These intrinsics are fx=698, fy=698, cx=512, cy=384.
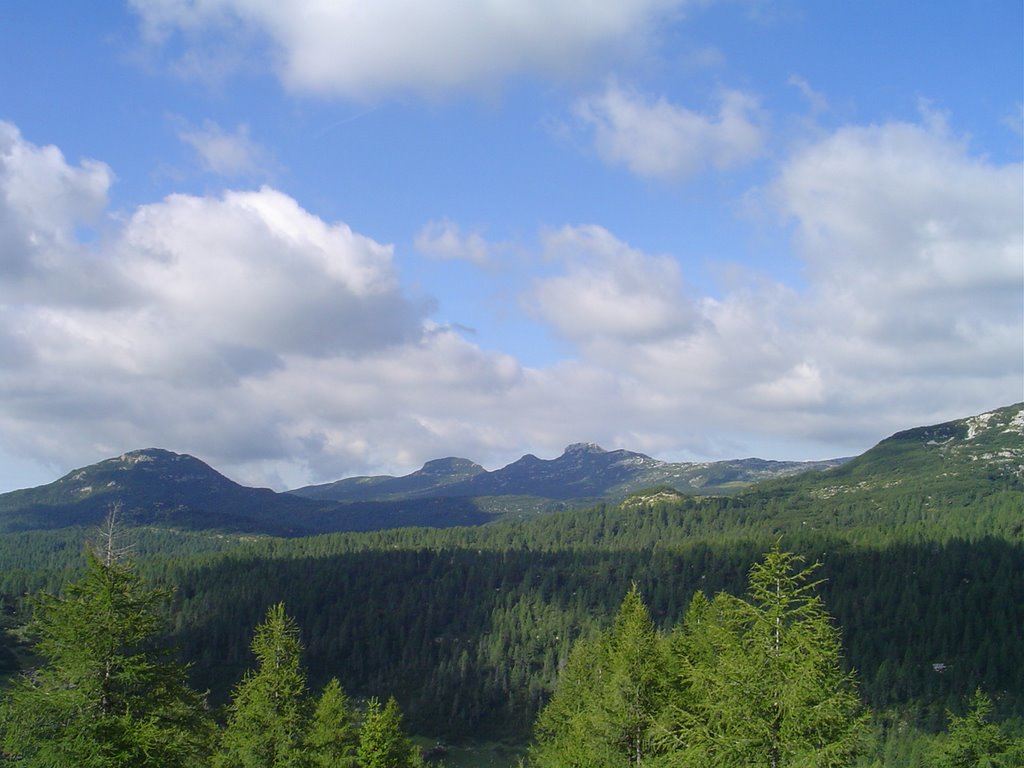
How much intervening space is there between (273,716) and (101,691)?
12.7 metres

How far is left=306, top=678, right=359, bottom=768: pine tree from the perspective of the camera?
36.3 meters

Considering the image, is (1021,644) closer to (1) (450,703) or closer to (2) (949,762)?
(1) (450,703)

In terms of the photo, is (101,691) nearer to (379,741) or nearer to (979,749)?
(379,741)

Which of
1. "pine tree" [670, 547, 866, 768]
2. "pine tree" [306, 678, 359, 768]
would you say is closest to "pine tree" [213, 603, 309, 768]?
"pine tree" [306, 678, 359, 768]

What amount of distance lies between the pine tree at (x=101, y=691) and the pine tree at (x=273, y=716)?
908cm

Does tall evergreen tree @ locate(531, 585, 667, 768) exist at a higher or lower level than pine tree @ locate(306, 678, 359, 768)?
higher

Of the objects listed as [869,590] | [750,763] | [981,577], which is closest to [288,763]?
[750,763]

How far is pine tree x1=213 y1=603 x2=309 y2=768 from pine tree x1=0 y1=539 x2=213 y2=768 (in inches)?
358

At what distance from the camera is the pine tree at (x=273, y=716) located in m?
33.9

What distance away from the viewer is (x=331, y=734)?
1706 inches

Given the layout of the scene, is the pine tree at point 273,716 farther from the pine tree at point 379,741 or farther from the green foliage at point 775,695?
the green foliage at point 775,695

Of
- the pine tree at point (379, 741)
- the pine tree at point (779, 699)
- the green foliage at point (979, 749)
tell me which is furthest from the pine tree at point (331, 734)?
the green foliage at point (979, 749)

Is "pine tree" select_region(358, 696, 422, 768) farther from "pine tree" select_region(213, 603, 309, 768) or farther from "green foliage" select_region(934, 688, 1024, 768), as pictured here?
"green foliage" select_region(934, 688, 1024, 768)

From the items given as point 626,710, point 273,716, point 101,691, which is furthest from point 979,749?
point 101,691
